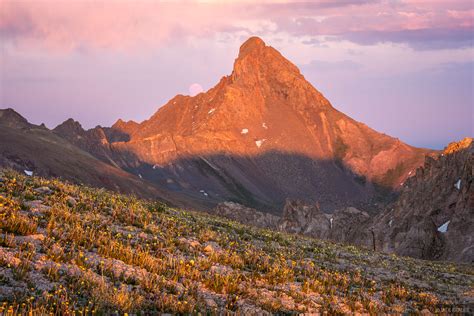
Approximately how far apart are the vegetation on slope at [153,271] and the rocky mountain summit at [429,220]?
29978 millimetres

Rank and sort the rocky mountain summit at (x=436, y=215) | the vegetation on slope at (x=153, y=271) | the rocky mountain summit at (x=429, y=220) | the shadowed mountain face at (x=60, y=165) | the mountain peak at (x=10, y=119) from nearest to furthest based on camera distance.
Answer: the vegetation on slope at (x=153, y=271) < the rocky mountain summit at (x=436, y=215) < the rocky mountain summit at (x=429, y=220) < the shadowed mountain face at (x=60, y=165) < the mountain peak at (x=10, y=119)

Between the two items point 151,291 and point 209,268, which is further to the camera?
point 209,268

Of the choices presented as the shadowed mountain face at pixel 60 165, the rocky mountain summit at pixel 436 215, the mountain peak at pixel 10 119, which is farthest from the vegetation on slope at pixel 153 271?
the mountain peak at pixel 10 119

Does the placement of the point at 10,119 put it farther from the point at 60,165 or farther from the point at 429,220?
the point at 429,220

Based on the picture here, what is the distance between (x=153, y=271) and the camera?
13250mm

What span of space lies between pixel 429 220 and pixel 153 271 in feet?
152

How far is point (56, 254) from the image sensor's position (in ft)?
40.6

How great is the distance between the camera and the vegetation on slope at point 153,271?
10.8m

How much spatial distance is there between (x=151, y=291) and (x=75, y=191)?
421 inches

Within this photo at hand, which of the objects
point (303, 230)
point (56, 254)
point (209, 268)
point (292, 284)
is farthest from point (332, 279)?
point (303, 230)

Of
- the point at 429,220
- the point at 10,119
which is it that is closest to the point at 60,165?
the point at 10,119

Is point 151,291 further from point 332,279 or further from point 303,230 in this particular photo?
point 303,230

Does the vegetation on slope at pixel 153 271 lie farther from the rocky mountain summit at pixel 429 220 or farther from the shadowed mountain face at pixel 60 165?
the shadowed mountain face at pixel 60 165

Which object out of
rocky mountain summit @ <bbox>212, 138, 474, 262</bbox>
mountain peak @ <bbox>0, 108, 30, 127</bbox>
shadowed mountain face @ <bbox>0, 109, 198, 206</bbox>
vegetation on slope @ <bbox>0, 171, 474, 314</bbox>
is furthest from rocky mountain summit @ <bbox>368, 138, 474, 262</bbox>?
mountain peak @ <bbox>0, 108, 30, 127</bbox>
